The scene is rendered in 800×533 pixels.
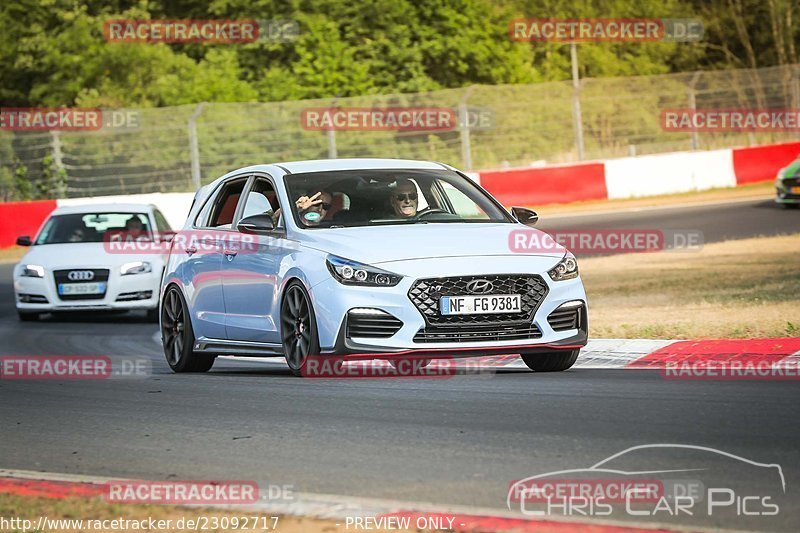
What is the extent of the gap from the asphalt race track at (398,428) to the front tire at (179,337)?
664 mm

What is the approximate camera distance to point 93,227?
809 inches

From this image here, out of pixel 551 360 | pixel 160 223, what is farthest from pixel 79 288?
pixel 551 360

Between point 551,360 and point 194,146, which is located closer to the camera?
point 551,360

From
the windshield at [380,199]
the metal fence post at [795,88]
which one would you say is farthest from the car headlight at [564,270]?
the metal fence post at [795,88]

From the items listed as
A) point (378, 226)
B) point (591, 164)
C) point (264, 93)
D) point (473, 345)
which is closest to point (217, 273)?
point (378, 226)

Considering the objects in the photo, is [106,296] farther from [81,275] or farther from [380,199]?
[380,199]

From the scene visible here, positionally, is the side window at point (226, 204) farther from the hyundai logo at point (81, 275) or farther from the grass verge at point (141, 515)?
the hyundai logo at point (81, 275)

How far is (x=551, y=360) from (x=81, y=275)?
948cm

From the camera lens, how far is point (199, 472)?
290 inches

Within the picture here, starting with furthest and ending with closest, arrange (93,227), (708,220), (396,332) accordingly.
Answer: (708,220), (93,227), (396,332)

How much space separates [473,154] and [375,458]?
29978mm

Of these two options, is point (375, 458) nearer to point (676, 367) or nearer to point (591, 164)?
point (676, 367)

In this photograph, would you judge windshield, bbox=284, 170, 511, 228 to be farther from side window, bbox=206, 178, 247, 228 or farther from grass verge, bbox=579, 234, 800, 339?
grass verge, bbox=579, 234, 800, 339

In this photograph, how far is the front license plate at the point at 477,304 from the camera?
10156 mm
